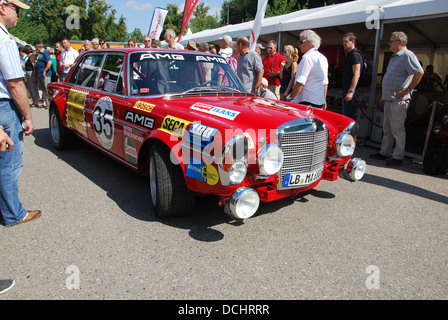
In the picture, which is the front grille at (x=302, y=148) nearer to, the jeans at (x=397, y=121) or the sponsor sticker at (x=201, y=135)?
the sponsor sticker at (x=201, y=135)

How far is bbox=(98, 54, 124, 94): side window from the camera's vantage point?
3947mm

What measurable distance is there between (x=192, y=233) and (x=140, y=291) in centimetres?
85

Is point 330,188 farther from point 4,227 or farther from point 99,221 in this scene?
point 4,227

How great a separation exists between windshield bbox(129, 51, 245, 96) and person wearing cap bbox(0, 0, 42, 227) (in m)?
1.13

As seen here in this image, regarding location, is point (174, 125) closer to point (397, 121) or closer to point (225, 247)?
point (225, 247)

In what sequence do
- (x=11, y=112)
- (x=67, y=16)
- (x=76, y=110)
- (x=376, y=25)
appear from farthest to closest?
(x=67, y=16), (x=376, y=25), (x=76, y=110), (x=11, y=112)

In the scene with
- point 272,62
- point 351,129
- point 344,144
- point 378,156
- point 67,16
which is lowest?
point 378,156

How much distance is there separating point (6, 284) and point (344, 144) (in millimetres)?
3117

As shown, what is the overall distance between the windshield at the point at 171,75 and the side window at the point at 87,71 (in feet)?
3.32

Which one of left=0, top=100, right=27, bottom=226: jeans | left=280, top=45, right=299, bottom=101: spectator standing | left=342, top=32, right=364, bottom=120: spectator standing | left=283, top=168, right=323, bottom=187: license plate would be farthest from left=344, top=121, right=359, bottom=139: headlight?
left=0, top=100, right=27, bottom=226: jeans

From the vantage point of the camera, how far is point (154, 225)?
3164 millimetres

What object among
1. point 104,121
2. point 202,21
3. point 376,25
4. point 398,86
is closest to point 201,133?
point 104,121

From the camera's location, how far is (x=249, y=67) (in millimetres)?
6137

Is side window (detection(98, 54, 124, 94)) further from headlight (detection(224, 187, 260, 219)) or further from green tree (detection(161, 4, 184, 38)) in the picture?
green tree (detection(161, 4, 184, 38))
